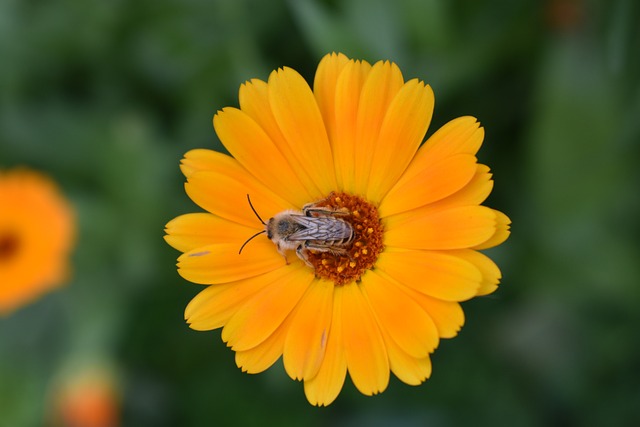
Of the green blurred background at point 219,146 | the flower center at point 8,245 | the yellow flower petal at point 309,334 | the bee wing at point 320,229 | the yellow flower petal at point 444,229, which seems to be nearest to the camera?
the yellow flower petal at point 444,229

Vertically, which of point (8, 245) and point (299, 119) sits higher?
point (8, 245)

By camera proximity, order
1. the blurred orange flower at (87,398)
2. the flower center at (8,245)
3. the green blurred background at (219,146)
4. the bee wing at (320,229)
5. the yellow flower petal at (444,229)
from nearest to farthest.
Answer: the yellow flower petal at (444,229) < the bee wing at (320,229) < the green blurred background at (219,146) < the flower center at (8,245) < the blurred orange flower at (87,398)

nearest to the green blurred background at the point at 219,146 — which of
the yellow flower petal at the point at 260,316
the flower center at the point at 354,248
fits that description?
the flower center at the point at 354,248

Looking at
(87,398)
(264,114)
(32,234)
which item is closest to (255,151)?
(264,114)

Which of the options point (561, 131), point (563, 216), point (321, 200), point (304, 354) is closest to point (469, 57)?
point (561, 131)

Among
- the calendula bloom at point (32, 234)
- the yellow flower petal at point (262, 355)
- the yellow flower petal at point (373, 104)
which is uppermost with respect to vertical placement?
the calendula bloom at point (32, 234)

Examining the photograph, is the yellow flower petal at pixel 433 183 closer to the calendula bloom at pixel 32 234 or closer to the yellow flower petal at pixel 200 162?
the yellow flower petal at pixel 200 162

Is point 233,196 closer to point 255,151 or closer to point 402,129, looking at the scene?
point 255,151
